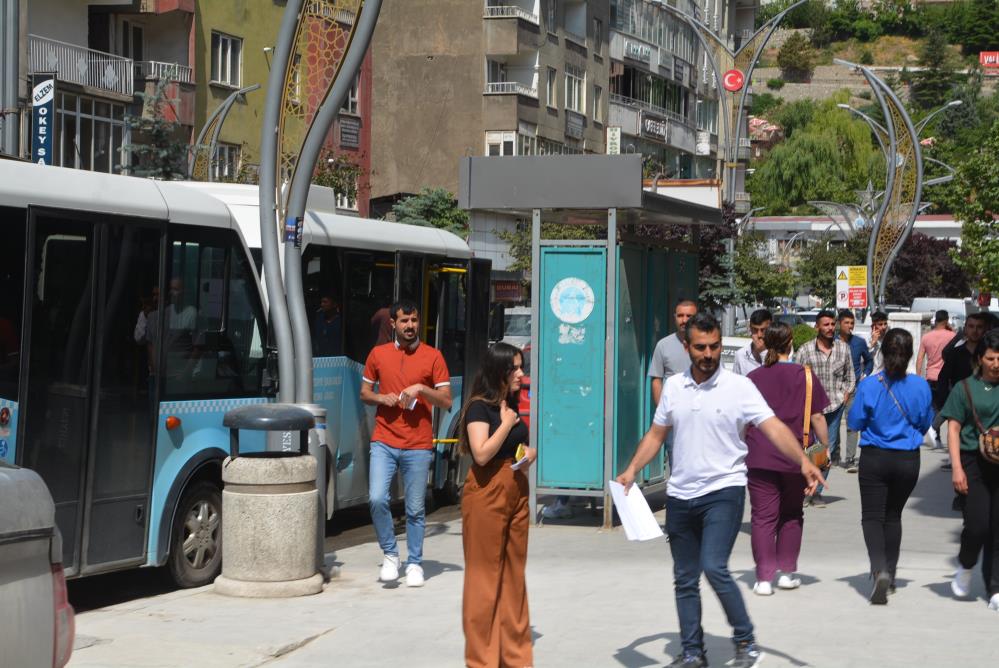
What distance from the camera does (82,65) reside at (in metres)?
37.3

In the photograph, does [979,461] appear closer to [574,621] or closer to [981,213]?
[574,621]

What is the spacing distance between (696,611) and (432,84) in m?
43.1

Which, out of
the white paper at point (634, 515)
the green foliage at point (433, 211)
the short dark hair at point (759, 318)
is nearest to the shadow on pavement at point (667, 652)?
the white paper at point (634, 515)

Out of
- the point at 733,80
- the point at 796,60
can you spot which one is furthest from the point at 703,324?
the point at 796,60

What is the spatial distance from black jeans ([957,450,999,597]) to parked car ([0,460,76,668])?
6837 millimetres

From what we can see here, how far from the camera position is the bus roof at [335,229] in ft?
41.1

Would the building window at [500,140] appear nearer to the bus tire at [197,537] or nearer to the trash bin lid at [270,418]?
the bus tire at [197,537]

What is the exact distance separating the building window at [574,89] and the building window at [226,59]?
14643 millimetres

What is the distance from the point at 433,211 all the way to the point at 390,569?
118 feet

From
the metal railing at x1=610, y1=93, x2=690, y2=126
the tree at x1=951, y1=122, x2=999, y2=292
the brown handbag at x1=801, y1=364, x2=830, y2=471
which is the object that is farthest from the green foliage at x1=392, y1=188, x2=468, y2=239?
the brown handbag at x1=801, y1=364, x2=830, y2=471

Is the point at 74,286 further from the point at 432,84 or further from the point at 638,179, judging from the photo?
the point at 432,84

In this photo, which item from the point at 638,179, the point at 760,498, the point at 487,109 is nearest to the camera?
the point at 760,498

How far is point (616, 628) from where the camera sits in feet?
29.8

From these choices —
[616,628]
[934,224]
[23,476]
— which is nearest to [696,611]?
[616,628]
